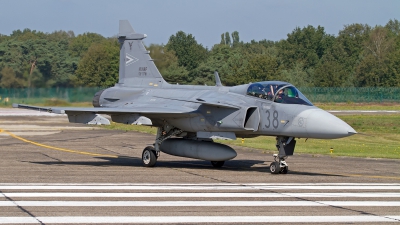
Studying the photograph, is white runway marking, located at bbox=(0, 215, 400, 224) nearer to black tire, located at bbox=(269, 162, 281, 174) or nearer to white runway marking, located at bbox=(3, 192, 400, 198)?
white runway marking, located at bbox=(3, 192, 400, 198)

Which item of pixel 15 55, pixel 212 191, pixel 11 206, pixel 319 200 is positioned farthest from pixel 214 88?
pixel 15 55

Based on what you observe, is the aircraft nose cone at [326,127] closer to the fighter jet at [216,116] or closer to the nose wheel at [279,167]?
the fighter jet at [216,116]

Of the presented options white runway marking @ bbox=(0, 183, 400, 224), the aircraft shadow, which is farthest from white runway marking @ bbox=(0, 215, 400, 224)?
the aircraft shadow

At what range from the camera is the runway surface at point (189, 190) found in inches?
378

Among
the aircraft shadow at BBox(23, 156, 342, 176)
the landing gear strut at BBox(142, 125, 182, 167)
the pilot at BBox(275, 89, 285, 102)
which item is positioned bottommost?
the aircraft shadow at BBox(23, 156, 342, 176)

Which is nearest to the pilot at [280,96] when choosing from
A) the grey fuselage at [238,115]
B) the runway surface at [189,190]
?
the grey fuselage at [238,115]

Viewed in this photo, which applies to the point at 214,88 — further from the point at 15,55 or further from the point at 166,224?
the point at 15,55

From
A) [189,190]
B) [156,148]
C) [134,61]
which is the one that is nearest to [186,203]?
[189,190]

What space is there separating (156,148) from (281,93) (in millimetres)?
4230

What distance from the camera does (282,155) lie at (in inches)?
632

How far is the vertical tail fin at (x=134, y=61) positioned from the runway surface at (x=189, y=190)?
8.82 feet

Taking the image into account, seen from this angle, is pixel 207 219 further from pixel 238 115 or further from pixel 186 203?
pixel 238 115

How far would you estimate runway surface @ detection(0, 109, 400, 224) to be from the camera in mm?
9602

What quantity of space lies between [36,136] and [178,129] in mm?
14141
